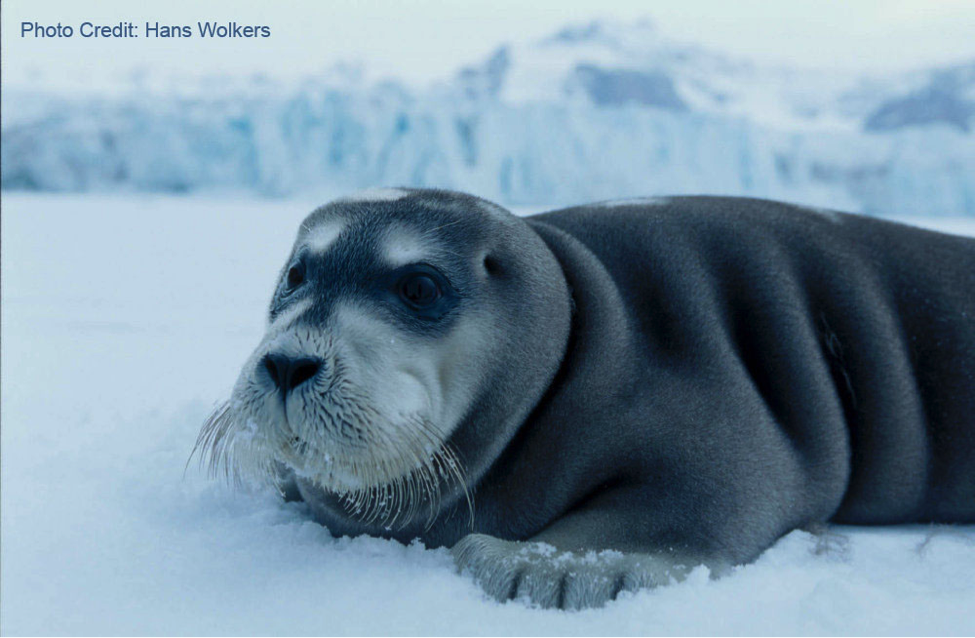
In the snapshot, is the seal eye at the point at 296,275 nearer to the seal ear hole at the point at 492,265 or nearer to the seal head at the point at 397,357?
the seal head at the point at 397,357

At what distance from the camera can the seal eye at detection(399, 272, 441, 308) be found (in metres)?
1.69

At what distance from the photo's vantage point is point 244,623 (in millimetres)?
1450

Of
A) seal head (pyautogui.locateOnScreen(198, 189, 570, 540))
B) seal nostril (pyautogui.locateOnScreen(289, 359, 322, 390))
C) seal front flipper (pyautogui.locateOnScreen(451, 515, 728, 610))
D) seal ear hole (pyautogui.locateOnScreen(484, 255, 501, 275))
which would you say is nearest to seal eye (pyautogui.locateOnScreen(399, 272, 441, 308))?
seal head (pyautogui.locateOnScreen(198, 189, 570, 540))

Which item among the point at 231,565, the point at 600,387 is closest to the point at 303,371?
the point at 231,565

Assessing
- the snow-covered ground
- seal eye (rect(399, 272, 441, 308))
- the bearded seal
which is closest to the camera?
the snow-covered ground

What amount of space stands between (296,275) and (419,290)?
276mm

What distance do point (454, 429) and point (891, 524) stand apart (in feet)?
3.67

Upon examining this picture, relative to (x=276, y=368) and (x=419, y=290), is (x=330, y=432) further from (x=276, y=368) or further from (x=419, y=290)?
(x=419, y=290)

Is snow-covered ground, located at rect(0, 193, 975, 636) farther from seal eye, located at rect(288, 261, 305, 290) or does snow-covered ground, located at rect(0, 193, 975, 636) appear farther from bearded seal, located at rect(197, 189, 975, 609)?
seal eye, located at rect(288, 261, 305, 290)

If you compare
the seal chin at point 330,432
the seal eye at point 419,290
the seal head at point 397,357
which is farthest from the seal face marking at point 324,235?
the seal chin at point 330,432

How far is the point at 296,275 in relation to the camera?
1800mm

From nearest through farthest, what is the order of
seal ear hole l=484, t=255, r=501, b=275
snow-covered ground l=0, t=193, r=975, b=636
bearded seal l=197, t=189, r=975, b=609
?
snow-covered ground l=0, t=193, r=975, b=636, bearded seal l=197, t=189, r=975, b=609, seal ear hole l=484, t=255, r=501, b=275

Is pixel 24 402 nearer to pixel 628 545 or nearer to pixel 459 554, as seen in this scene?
pixel 459 554

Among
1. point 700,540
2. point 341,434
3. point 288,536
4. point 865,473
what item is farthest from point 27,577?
point 865,473
